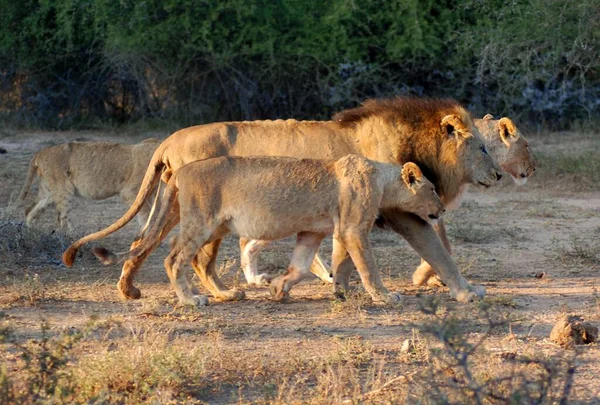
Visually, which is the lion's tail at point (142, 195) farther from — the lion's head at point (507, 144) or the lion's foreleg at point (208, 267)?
the lion's head at point (507, 144)

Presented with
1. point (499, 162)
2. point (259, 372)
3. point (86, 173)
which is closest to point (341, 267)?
point (499, 162)

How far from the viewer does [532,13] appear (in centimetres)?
1456

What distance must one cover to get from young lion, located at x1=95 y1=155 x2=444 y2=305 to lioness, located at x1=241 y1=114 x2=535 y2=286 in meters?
0.87

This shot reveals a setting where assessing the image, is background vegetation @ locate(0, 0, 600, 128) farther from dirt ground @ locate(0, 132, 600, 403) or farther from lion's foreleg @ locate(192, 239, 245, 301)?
lion's foreleg @ locate(192, 239, 245, 301)

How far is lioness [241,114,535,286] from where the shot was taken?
26.4 ft

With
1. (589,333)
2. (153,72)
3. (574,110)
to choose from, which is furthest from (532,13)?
(589,333)

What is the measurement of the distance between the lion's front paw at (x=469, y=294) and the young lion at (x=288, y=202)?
0.45m

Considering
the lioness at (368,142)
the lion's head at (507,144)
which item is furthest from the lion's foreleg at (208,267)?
the lion's head at (507,144)

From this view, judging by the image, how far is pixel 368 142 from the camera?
759 centimetres

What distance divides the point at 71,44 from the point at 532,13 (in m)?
6.72

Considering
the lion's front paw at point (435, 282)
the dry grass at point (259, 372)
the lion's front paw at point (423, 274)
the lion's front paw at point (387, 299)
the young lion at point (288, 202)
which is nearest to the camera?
the dry grass at point (259, 372)

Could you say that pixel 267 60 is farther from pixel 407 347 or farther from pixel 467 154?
pixel 407 347

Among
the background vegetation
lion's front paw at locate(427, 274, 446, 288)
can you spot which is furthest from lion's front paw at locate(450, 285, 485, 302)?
the background vegetation

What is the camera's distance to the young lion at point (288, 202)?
693cm
